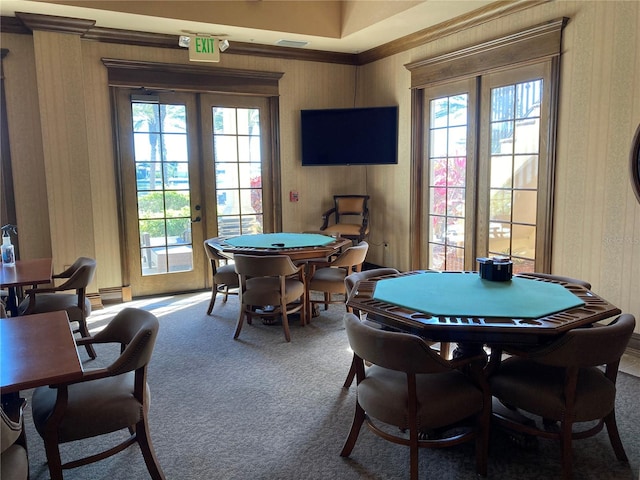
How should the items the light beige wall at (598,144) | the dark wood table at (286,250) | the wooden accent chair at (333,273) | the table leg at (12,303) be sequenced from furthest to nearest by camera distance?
the wooden accent chair at (333,273) < the dark wood table at (286,250) < the light beige wall at (598,144) < the table leg at (12,303)

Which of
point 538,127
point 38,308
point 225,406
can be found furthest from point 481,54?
point 38,308

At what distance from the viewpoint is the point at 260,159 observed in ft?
21.3

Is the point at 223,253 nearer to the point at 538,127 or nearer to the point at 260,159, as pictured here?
the point at 260,159

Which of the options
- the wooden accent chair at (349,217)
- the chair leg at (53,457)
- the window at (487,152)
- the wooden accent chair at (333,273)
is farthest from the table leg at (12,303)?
the window at (487,152)

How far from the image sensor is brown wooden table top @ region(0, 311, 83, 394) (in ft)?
5.96

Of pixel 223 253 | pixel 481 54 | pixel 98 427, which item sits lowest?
pixel 98 427

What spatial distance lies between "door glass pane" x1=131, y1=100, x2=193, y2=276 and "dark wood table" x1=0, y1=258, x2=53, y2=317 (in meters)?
1.83

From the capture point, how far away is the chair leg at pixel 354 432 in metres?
2.60

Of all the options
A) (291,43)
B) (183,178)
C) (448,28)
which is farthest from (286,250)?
(448,28)

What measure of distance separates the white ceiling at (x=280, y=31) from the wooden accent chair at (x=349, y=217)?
1.95m

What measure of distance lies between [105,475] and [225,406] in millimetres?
850

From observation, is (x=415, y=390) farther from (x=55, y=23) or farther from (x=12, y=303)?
(x=55, y=23)

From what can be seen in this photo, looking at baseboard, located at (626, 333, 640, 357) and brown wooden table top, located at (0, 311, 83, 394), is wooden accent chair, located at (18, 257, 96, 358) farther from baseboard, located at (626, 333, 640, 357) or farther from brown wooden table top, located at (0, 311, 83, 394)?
baseboard, located at (626, 333, 640, 357)

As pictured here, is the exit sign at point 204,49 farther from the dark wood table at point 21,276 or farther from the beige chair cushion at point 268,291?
the dark wood table at point 21,276
